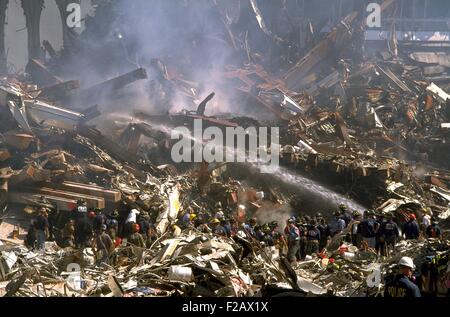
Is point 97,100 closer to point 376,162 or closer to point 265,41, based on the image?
point 376,162

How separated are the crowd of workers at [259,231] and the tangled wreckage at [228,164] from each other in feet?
1.04

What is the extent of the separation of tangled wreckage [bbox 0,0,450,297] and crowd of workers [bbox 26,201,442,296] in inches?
12.4

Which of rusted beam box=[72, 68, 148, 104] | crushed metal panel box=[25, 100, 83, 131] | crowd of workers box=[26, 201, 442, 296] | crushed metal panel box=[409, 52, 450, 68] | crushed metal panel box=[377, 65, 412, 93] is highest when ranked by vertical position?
crushed metal panel box=[409, 52, 450, 68]

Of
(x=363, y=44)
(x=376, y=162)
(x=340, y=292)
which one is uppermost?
(x=363, y=44)

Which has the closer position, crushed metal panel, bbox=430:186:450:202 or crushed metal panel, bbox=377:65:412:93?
crushed metal panel, bbox=430:186:450:202

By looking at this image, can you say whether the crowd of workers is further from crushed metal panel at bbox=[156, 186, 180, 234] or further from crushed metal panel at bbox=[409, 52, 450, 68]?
crushed metal panel at bbox=[409, 52, 450, 68]

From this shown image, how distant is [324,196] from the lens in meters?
19.7

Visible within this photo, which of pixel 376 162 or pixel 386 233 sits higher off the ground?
pixel 376 162

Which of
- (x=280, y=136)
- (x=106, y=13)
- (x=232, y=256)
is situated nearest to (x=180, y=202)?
(x=280, y=136)

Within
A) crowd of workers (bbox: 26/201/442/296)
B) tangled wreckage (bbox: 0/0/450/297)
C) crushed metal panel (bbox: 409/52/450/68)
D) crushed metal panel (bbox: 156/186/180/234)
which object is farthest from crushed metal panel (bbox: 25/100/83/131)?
crushed metal panel (bbox: 409/52/450/68)

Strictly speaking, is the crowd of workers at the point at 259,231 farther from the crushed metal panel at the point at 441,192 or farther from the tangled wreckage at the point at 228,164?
the crushed metal panel at the point at 441,192

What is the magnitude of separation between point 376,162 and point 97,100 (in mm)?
10541

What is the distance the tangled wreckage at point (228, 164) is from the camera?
37.1ft

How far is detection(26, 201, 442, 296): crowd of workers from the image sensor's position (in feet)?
48.1
